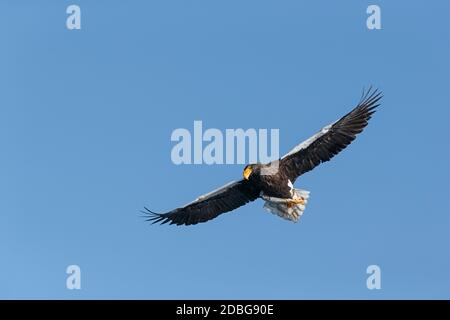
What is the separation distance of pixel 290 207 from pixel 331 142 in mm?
1342

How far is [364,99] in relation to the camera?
65.3 feet

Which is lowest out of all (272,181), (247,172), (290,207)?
(290,207)

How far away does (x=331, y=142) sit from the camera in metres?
19.8

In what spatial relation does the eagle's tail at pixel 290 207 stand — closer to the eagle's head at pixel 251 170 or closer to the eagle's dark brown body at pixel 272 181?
the eagle's dark brown body at pixel 272 181

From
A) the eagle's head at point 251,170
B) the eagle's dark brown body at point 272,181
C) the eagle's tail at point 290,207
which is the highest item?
the eagle's head at point 251,170

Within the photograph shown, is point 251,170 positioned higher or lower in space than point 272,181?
higher

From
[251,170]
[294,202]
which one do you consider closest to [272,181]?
[251,170]

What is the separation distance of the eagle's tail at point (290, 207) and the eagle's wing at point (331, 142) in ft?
1.31

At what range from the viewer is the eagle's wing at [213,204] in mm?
20250

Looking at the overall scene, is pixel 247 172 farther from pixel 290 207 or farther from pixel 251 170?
pixel 290 207
